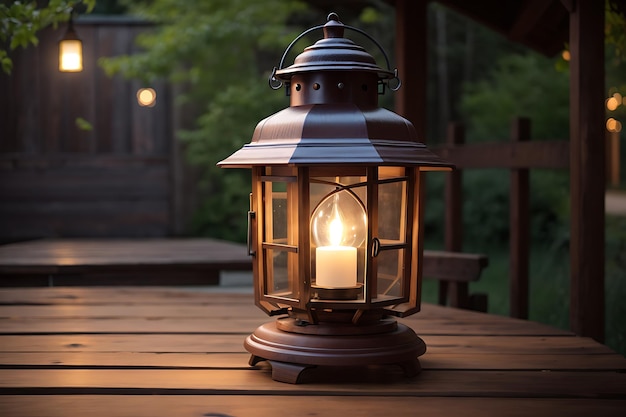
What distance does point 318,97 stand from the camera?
2.05 meters

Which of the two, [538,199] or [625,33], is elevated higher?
[625,33]

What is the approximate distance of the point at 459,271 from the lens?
367 cm

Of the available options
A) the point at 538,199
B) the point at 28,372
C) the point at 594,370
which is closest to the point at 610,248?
the point at 538,199

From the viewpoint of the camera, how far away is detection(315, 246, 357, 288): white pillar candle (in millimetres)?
2023

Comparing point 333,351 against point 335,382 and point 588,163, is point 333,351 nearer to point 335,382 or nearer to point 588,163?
point 335,382

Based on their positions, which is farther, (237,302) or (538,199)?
(538,199)

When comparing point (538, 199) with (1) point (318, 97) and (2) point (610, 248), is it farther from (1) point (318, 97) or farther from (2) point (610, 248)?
(1) point (318, 97)

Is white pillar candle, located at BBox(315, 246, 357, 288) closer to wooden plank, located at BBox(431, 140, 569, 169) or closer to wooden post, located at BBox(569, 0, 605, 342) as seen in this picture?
wooden post, located at BBox(569, 0, 605, 342)

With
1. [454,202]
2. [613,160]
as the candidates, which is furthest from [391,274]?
[613,160]

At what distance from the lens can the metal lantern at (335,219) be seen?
1954mm

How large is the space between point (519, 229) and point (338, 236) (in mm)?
2255

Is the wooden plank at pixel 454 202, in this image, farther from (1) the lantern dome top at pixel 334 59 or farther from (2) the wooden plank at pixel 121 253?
(1) the lantern dome top at pixel 334 59

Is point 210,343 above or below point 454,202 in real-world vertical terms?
below

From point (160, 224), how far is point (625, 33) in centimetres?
569
